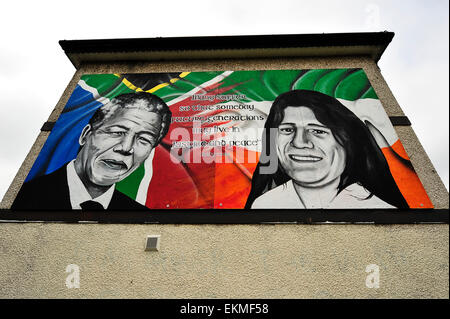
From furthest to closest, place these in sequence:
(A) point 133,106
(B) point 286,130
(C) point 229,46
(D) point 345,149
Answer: (C) point 229,46 < (A) point 133,106 < (B) point 286,130 < (D) point 345,149

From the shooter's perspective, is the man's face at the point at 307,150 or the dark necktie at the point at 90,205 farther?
the man's face at the point at 307,150

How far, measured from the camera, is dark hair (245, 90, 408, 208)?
3730 mm

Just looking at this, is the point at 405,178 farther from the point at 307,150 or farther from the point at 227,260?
the point at 227,260

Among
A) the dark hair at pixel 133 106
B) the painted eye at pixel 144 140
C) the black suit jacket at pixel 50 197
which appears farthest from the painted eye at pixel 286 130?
the black suit jacket at pixel 50 197

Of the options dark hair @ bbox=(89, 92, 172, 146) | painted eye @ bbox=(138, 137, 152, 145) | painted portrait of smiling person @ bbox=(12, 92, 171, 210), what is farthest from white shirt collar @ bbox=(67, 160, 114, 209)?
dark hair @ bbox=(89, 92, 172, 146)

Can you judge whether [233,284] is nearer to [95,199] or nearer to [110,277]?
[110,277]

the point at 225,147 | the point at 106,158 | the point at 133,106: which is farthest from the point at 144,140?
the point at 225,147

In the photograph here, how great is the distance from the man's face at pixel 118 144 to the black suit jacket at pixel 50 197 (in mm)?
355

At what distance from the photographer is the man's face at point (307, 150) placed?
3.86 metres

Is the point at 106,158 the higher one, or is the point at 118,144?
the point at 118,144

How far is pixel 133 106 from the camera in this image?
4754 millimetres

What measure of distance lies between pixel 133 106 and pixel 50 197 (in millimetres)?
2058

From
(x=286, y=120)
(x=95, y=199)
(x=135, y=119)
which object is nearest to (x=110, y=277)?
(x=95, y=199)

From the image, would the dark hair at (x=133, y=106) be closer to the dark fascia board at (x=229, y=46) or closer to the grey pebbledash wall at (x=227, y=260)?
the dark fascia board at (x=229, y=46)
